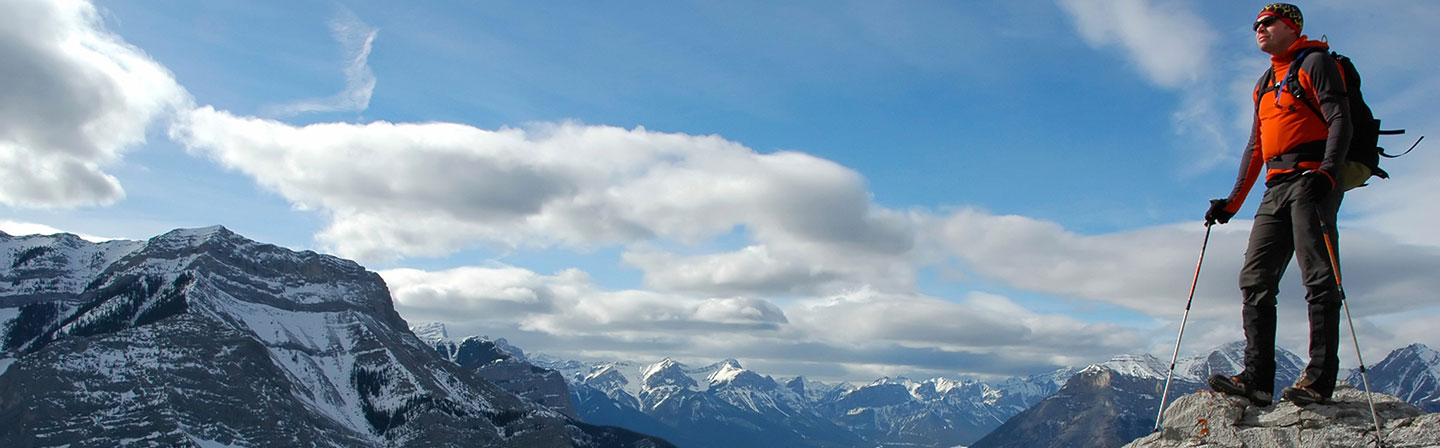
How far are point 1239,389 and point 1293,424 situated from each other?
88 cm

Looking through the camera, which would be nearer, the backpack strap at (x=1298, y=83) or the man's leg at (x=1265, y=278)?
the backpack strap at (x=1298, y=83)

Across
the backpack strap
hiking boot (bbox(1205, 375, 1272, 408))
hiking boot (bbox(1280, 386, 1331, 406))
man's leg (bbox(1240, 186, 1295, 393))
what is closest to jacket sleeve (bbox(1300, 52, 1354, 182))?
the backpack strap

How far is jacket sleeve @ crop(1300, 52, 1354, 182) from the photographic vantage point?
12055mm

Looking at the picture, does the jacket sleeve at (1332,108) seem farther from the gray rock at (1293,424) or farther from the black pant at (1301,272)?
the gray rock at (1293,424)

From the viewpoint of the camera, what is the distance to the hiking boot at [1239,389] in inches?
500

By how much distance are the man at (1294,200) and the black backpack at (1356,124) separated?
0.03m

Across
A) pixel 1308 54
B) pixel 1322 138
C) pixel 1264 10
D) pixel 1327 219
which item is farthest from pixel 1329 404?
pixel 1264 10

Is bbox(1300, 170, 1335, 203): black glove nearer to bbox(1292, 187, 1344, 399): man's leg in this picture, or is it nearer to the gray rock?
bbox(1292, 187, 1344, 399): man's leg

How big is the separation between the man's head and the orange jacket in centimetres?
15

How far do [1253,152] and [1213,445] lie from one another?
4.56 meters

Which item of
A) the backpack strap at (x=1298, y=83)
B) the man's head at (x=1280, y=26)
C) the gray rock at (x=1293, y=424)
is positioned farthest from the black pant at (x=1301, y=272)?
the man's head at (x=1280, y=26)

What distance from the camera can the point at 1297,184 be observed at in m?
12.8

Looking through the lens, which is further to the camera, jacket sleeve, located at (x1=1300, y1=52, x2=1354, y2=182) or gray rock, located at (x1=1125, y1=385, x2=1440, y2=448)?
jacket sleeve, located at (x1=1300, y1=52, x2=1354, y2=182)

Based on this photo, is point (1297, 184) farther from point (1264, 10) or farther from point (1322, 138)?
point (1264, 10)
